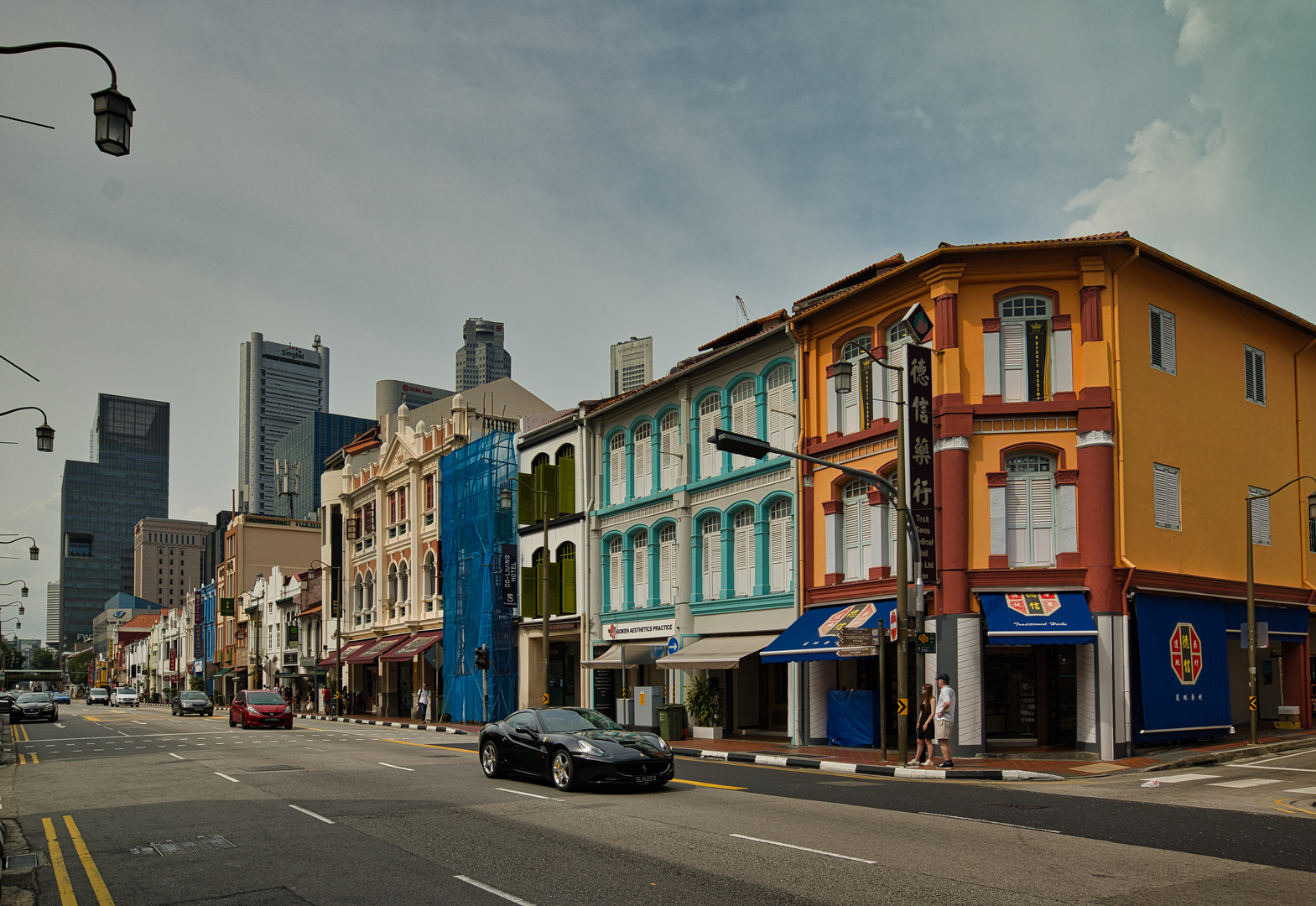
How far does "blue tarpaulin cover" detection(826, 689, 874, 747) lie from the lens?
82.1 feet

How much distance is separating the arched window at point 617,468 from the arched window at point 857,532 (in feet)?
35.6

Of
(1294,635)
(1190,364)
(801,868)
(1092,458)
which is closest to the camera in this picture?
(801,868)

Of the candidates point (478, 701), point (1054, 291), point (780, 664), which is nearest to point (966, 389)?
point (1054, 291)

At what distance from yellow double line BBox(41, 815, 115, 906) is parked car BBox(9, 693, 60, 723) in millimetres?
44335

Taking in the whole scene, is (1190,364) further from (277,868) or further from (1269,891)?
(277,868)

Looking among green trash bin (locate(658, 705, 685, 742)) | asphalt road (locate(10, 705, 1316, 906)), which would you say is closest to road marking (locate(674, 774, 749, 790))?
asphalt road (locate(10, 705, 1316, 906))

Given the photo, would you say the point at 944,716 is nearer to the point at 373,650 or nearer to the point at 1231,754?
the point at 1231,754

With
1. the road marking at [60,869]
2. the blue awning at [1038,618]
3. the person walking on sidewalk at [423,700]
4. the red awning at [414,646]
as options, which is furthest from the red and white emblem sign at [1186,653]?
the red awning at [414,646]

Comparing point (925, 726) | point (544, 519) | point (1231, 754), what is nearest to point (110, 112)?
point (925, 726)

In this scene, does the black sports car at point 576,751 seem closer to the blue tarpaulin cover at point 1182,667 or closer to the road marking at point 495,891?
the road marking at point 495,891

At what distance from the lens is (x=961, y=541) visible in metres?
23.3

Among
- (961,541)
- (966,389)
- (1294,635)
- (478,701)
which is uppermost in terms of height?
(966,389)

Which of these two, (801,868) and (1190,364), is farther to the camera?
(1190,364)

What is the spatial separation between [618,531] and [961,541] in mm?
14911
